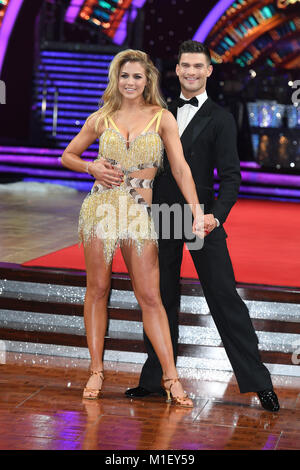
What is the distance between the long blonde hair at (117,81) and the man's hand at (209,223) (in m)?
0.55

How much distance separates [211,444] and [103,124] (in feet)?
4.64

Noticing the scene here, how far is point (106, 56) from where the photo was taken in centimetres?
1341

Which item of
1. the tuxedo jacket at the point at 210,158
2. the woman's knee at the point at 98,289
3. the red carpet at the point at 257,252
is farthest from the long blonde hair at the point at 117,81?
the red carpet at the point at 257,252

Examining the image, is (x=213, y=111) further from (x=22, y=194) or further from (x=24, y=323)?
(x=22, y=194)

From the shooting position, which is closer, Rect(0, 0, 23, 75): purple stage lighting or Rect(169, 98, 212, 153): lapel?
Rect(169, 98, 212, 153): lapel

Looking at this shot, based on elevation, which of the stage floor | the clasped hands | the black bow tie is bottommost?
the stage floor

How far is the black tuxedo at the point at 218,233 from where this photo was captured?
3.68 m

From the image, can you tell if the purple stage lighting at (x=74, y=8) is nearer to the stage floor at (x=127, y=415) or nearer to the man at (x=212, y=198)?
the stage floor at (x=127, y=415)

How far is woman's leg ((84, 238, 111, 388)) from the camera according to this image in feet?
12.3

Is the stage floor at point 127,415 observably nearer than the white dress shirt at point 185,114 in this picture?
Yes

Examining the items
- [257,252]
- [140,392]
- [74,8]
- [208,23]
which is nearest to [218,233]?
[140,392]

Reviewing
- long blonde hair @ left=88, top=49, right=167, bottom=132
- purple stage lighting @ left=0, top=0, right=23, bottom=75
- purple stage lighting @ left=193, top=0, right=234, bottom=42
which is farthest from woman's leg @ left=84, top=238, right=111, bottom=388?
purple stage lighting @ left=193, top=0, right=234, bottom=42

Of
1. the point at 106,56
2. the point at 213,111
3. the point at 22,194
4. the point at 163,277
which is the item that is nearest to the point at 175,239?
the point at 163,277

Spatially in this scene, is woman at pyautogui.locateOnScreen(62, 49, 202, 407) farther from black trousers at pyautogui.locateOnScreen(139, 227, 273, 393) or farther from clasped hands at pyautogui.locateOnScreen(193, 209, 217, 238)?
black trousers at pyautogui.locateOnScreen(139, 227, 273, 393)
